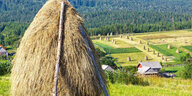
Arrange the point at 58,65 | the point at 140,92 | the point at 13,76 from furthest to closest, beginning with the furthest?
the point at 140,92 → the point at 13,76 → the point at 58,65

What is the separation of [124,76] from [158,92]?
108 inches

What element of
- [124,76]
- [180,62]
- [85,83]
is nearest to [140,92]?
[124,76]

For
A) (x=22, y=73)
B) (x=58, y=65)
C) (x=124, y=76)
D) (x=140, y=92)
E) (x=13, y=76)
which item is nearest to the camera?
(x=58, y=65)

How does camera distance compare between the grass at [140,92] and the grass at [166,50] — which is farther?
the grass at [166,50]

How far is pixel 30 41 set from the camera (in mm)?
5473

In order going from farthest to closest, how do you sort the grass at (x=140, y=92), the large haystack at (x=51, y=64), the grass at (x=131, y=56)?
the grass at (x=131, y=56) < the grass at (x=140, y=92) < the large haystack at (x=51, y=64)

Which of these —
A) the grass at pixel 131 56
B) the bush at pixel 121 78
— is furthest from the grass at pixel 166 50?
the bush at pixel 121 78

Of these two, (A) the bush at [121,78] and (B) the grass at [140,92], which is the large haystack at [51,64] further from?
(A) the bush at [121,78]

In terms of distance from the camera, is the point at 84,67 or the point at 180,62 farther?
the point at 180,62

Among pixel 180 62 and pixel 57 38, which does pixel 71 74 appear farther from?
pixel 180 62

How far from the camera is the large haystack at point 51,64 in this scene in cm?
519

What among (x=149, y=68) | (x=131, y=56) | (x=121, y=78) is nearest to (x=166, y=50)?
(x=131, y=56)

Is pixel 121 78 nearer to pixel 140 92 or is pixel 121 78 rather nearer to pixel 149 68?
pixel 140 92

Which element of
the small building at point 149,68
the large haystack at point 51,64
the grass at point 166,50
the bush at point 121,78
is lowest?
the grass at point 166,50
